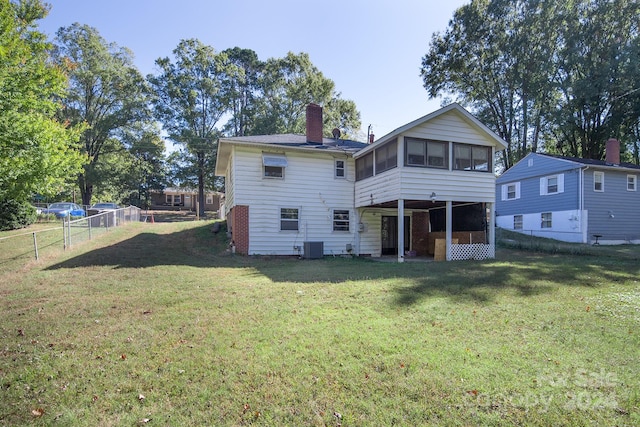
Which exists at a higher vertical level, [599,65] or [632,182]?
[599,65]

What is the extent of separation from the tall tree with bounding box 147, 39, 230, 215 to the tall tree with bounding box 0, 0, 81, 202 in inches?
963

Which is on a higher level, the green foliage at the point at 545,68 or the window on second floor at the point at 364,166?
the green foliage at the point at 545,68

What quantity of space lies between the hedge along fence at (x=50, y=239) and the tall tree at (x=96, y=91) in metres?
22.2

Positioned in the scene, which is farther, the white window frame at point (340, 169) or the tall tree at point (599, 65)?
the tall tree at point (599, 65)

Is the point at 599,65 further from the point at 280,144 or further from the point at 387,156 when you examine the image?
the point at 280,144

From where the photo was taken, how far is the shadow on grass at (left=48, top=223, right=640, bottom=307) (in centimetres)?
742

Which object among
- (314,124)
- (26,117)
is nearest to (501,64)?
(314,124)

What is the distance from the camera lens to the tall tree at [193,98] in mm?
35094

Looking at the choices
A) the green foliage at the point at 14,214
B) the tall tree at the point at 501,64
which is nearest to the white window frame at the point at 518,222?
the tall tree at the point at 501,64

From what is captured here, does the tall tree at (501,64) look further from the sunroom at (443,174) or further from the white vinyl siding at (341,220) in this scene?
the white vinyl siding at (341,220)

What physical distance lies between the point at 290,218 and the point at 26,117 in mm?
9301

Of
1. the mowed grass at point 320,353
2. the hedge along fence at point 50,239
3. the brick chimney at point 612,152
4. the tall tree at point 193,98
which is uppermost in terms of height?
the tall tree at point 193,98

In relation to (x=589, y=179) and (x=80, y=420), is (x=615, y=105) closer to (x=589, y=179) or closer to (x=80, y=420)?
(x=589, y=179)

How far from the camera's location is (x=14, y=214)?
60.5ft
